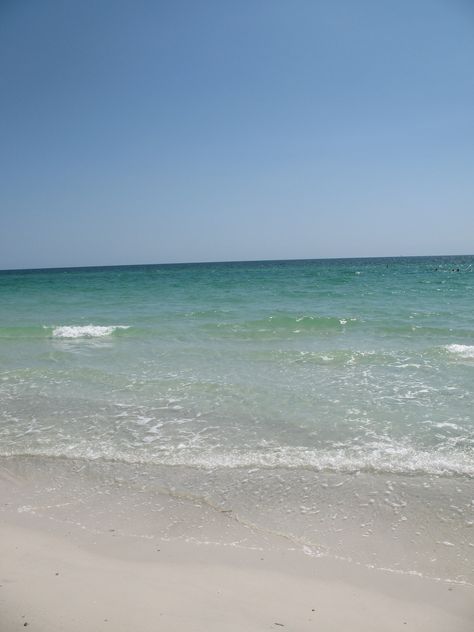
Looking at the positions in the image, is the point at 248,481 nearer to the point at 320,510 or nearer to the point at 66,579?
the point at 320,510

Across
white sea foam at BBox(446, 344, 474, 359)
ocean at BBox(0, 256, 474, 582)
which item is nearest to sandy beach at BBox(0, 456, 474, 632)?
ocean at BBox(0, 256, 474, 582)

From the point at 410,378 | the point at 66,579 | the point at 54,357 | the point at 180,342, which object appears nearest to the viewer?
the point at 66,579

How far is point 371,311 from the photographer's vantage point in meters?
18.4

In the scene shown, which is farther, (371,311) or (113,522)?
(371,311)

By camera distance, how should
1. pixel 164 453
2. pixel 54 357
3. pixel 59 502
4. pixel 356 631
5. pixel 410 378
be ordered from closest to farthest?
pixel 356 631, pixel 59 502, pixel 164 453, pixel 410 378, pixel 54 357

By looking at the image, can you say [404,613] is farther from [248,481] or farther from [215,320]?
[215,320]

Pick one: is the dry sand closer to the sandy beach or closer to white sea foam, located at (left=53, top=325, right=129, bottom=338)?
the sandy beach

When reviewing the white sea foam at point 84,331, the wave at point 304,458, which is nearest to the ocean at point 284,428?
the wave at point 304,458

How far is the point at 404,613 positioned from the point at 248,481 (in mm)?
2094

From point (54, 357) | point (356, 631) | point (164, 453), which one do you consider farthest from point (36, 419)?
point (356, 631)

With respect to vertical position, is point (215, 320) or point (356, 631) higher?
point (215, 320)

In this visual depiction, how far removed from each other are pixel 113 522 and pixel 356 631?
2.43 meters

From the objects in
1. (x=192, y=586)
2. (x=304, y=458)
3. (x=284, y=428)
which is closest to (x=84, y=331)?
(x=284, y=428)

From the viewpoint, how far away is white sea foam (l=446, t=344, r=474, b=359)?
10226 millimetres
